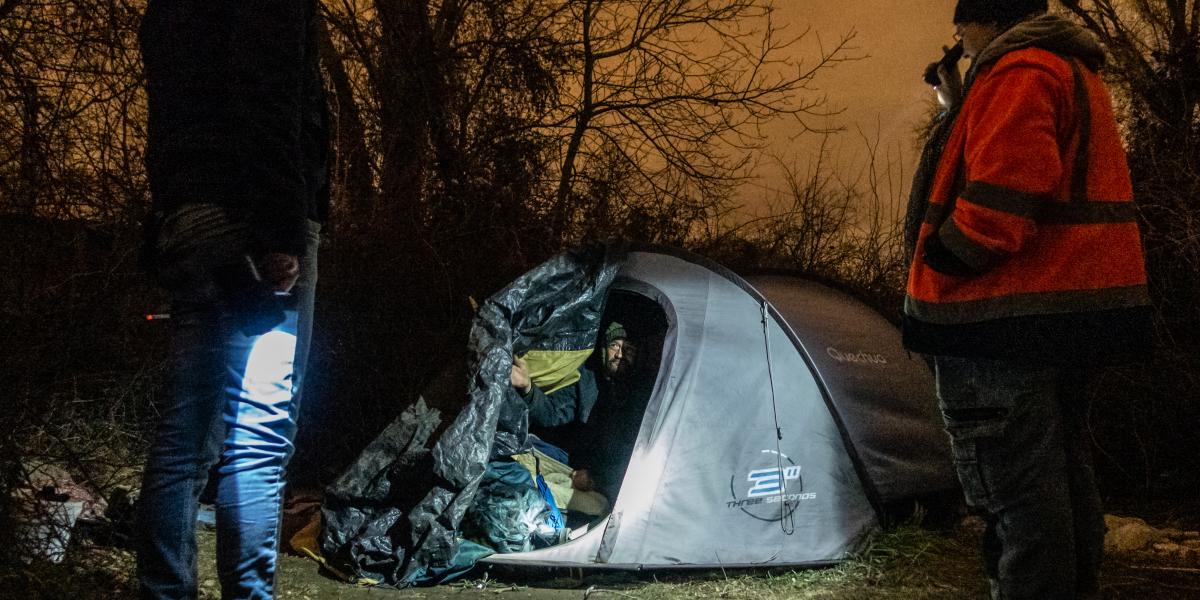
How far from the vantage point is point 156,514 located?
1.78 metres

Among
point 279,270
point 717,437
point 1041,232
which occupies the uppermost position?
point 1041,232

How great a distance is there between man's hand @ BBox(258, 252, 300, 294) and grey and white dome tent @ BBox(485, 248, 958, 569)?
186 cm

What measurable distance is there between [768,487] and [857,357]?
36.8 inches

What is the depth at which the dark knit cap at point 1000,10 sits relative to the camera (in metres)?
2.16

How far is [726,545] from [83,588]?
7.59ft

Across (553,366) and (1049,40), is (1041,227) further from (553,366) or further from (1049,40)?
(553,366)

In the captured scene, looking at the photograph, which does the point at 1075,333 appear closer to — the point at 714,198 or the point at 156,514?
the point at 156,514

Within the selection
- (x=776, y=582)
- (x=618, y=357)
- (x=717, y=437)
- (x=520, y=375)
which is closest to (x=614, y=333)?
(x=618, y=357)

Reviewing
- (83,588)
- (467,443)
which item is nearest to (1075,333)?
(467,443)

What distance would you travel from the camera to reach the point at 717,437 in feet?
11.7

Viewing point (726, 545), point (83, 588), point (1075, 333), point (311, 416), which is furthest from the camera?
point (311, 416)

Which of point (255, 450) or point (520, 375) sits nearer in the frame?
point (255, 450)

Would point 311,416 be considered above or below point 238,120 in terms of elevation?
below

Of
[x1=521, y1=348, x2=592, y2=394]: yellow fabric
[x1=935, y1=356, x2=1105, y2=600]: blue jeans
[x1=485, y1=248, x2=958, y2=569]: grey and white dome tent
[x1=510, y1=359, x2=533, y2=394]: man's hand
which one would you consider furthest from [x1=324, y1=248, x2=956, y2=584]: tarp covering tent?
[x1=935, y1=356, x2=1105, y2=600]: blue jeans
